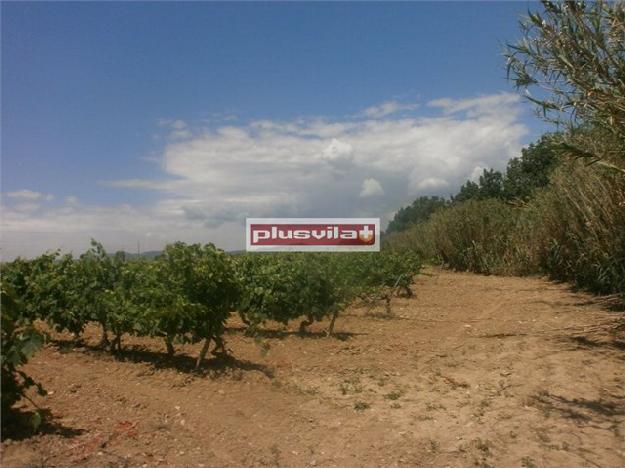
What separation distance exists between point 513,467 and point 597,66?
4449 mm

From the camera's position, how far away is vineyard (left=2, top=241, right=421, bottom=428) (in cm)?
482

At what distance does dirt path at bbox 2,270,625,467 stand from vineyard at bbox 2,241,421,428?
345mm

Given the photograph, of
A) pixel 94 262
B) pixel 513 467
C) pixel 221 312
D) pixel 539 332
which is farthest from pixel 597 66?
pixel 94 262

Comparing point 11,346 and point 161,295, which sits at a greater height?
point 161,295

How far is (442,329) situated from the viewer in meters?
7.51

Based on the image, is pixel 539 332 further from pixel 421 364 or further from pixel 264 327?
pixel 264 327

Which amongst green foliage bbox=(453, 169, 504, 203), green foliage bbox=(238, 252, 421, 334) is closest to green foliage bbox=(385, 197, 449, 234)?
green foliage bbox=(453, 169, 504, 203)

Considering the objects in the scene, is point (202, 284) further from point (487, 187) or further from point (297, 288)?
point (487, 187)

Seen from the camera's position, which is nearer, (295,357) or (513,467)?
(513,467)

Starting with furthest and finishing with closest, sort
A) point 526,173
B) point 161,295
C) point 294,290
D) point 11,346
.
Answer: point 526,173 < point 294,290 < point 161,295 < point 11,346

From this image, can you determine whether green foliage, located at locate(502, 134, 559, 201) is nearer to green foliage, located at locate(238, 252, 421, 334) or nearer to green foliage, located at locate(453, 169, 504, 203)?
green foliage, located at locate(453, 169, 504, 203)

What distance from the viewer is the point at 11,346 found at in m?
3.05

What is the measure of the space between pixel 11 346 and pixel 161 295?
1.93 meters

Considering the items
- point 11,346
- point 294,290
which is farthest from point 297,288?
point 11,346
